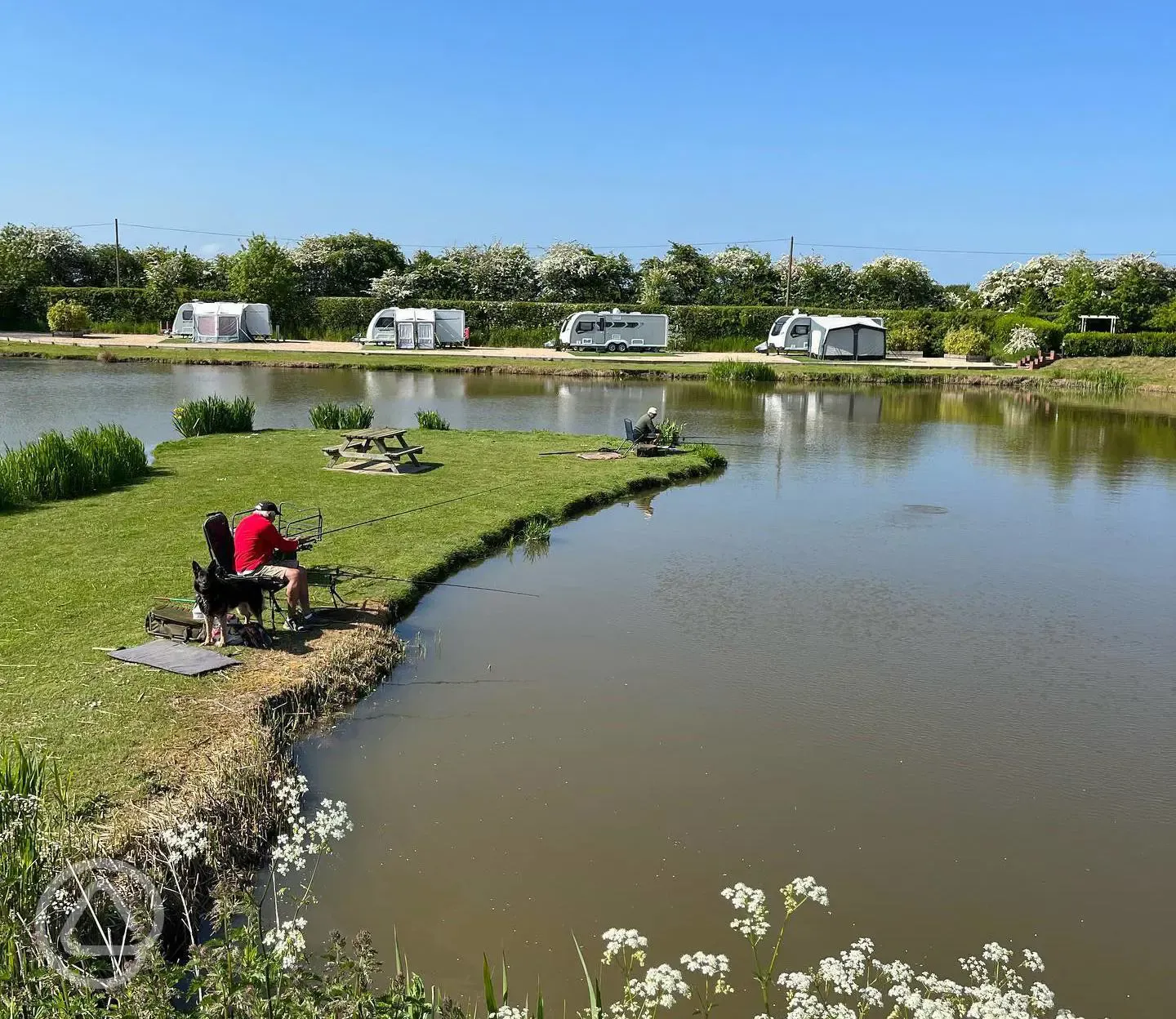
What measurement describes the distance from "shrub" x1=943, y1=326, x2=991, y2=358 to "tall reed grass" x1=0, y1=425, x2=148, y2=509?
36.8 m

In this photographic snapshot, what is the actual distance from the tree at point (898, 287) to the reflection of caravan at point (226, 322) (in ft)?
101

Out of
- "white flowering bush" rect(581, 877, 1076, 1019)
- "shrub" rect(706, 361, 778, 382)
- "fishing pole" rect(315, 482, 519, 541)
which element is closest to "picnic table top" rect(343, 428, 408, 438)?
"fishing pole" rect(315, 482, 519, 541)

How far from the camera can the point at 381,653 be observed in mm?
8195

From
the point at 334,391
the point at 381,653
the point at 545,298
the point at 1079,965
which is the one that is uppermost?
the point at 545,298

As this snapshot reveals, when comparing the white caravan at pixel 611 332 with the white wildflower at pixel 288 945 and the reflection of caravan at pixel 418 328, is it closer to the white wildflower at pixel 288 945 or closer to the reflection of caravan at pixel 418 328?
the reflection of caravan at pixel 418 328

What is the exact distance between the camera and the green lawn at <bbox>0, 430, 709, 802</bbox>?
6.37 meters

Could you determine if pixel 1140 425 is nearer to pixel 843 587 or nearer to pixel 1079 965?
pixel 843 587

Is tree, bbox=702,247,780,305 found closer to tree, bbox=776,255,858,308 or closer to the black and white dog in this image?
tree, bbox=776,255,858,308

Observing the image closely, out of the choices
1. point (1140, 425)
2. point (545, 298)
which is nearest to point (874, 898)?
point (1140, 425)

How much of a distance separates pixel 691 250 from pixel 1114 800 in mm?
54069

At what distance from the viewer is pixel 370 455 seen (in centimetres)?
1609

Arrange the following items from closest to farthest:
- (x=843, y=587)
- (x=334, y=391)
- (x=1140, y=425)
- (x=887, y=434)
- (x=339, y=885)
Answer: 1. (x=339, y=885)
2. (x=843, y=587)
3. (x=887, y=434)
4. (x=1140, y=425)
5. (x=334, y=391)

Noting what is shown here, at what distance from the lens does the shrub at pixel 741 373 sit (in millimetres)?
34562

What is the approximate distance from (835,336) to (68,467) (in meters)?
33.7
